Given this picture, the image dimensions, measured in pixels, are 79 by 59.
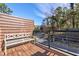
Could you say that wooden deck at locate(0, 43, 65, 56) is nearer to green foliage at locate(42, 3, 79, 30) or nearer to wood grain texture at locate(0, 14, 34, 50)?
wood grain texture at locate(0, 14, 34, 50)

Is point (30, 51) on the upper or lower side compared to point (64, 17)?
lower

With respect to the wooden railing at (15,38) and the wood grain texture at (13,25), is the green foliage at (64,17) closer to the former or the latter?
the wood grain texture at (13,25)

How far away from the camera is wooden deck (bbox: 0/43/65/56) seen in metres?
2.06

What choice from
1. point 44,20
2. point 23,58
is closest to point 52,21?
point 44,20

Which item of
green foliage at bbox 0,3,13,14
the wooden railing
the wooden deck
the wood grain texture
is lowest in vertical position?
the wooden deck

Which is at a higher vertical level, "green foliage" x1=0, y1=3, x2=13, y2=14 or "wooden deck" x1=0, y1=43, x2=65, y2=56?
"green foliage" x1=0, y1=3, x2=13, y2=14

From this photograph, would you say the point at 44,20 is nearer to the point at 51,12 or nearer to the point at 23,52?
the point at 51,12

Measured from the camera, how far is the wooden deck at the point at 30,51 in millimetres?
2057

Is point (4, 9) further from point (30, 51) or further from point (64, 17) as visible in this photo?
point (64, 17)

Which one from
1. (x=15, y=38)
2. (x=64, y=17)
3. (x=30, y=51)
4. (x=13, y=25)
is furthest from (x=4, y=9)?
(x=64, y=17)

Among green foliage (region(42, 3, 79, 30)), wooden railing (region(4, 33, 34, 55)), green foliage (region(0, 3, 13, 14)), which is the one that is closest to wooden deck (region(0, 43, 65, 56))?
wooden railing (region(4, 33, 34, 55))

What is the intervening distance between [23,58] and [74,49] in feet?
2.36

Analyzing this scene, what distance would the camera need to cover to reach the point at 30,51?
6.88 feet

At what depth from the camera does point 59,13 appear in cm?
210
